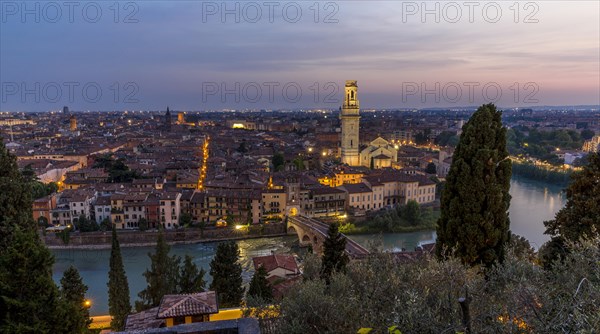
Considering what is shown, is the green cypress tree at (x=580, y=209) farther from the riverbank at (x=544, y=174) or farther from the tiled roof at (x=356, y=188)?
the riverbank at (x=544, y=174)

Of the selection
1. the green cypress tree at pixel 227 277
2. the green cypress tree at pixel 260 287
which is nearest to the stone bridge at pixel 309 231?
the green cypress tree at pixel 227 277

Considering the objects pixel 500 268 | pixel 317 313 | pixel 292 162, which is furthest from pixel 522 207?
pixel 317 313

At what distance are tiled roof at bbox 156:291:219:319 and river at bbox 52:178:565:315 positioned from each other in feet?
16.8

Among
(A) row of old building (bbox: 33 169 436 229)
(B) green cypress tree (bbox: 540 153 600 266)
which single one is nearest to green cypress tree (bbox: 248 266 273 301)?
(B) green cypress tree (bbox: 540 153 600 266)

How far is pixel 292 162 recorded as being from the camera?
2450 centimetres

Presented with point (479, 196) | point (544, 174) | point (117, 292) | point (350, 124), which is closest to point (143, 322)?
point (117, 292)

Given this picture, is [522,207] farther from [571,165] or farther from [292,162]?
[292,162]

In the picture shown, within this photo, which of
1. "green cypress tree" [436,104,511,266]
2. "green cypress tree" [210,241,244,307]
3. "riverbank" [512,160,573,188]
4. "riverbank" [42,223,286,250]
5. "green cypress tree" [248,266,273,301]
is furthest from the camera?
"riverbank" [512,160,573,188]

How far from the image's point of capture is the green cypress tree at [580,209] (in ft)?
12.1

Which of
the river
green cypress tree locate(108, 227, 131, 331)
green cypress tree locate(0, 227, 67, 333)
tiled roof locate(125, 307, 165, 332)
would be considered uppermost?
green cypress tree locate(0, 227, 67, 333)

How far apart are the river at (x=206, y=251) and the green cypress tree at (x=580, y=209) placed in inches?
214

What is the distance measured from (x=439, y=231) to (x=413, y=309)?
2.72 metres

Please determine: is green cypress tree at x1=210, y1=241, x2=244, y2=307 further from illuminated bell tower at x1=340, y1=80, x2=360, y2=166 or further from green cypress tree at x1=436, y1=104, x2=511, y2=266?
illuminated bell tower at x1=340, y1=80, x2=360, y2=166

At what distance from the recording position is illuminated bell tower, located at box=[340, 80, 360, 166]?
2270 cm
